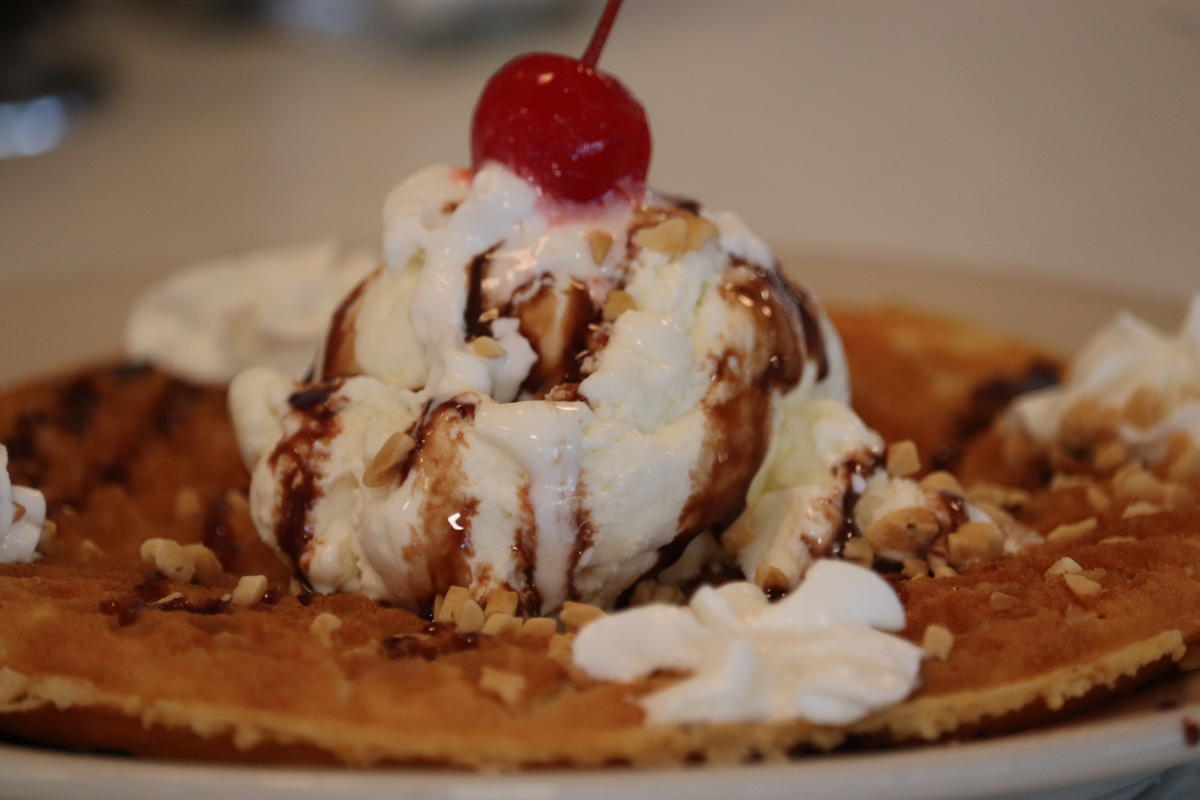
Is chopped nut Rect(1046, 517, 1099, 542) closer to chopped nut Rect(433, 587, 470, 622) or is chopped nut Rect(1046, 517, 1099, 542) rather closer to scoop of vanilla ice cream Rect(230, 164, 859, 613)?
scoop of vanilla ice cream Rect(230, 164, 859, 613)

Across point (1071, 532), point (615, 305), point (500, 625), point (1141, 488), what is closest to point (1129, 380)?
point (1141, 488)

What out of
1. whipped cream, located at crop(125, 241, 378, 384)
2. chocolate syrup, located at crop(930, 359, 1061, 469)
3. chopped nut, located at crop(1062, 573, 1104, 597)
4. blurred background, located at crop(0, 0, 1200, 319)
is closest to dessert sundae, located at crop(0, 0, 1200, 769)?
chopped nut, located at crop(1062, 573, 1104, 597)

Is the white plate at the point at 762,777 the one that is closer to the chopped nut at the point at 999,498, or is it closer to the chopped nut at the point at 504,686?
the chopped nut at the point at 504,686

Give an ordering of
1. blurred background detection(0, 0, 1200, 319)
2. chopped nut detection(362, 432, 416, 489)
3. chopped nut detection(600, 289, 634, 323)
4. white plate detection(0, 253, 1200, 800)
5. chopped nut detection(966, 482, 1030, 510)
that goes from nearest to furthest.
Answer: white plate detection(0, 253, 1200, 800) → chopped nut detection(362, 432, 416, 489) → chopped nut detection(600, 289, 634, 323) → chopped nut detection(966, 482, 1030, 510) → blurred background detection(0, 0, 1200, 319)

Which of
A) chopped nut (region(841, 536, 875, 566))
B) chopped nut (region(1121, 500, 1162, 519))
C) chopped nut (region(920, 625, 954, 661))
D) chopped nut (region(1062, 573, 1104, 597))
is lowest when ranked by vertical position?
chopped nut (region(841, 536, 875, 566))

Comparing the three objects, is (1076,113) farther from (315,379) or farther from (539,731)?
(539,731)

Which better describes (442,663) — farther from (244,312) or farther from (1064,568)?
(244,312)
